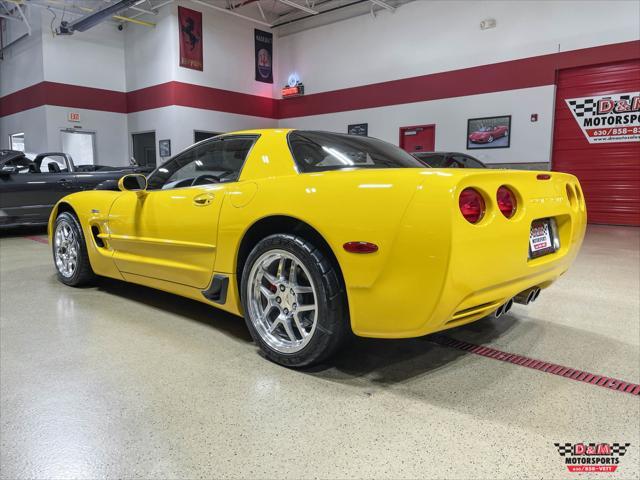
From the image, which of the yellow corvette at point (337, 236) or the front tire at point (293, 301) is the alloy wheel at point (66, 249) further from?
the front tire at point (293, 301)

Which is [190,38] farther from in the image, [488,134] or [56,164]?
[488,134]

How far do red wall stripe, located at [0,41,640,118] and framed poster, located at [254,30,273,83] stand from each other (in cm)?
71

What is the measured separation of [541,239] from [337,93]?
12.5 m

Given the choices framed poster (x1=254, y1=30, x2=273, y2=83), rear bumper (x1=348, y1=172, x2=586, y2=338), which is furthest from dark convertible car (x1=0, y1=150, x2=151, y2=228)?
framed poster (x1=254, y1=30, x2=273, y2=83)

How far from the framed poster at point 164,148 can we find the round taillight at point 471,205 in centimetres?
1244

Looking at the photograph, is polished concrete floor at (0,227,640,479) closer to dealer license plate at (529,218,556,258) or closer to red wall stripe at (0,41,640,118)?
dealer license plate at (529,218,556,258)

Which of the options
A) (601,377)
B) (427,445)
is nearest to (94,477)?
(427,445)

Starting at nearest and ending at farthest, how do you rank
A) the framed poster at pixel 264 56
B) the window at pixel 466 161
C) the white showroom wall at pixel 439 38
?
the window at pixel 466 161 → the white showroom wall at pixel 439 38 → the framed poster at pixel 264 56

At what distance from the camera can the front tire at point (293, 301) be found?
76.9 inches

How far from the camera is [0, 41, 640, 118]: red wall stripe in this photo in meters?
9.96

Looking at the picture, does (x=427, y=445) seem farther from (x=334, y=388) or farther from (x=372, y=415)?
(x=334, y=388)

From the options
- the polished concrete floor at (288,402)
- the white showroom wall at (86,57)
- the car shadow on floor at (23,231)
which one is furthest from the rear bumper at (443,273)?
the white showroom wall at (86,57)

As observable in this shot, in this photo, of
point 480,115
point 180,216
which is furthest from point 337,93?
point 180,216

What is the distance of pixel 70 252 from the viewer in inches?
144
